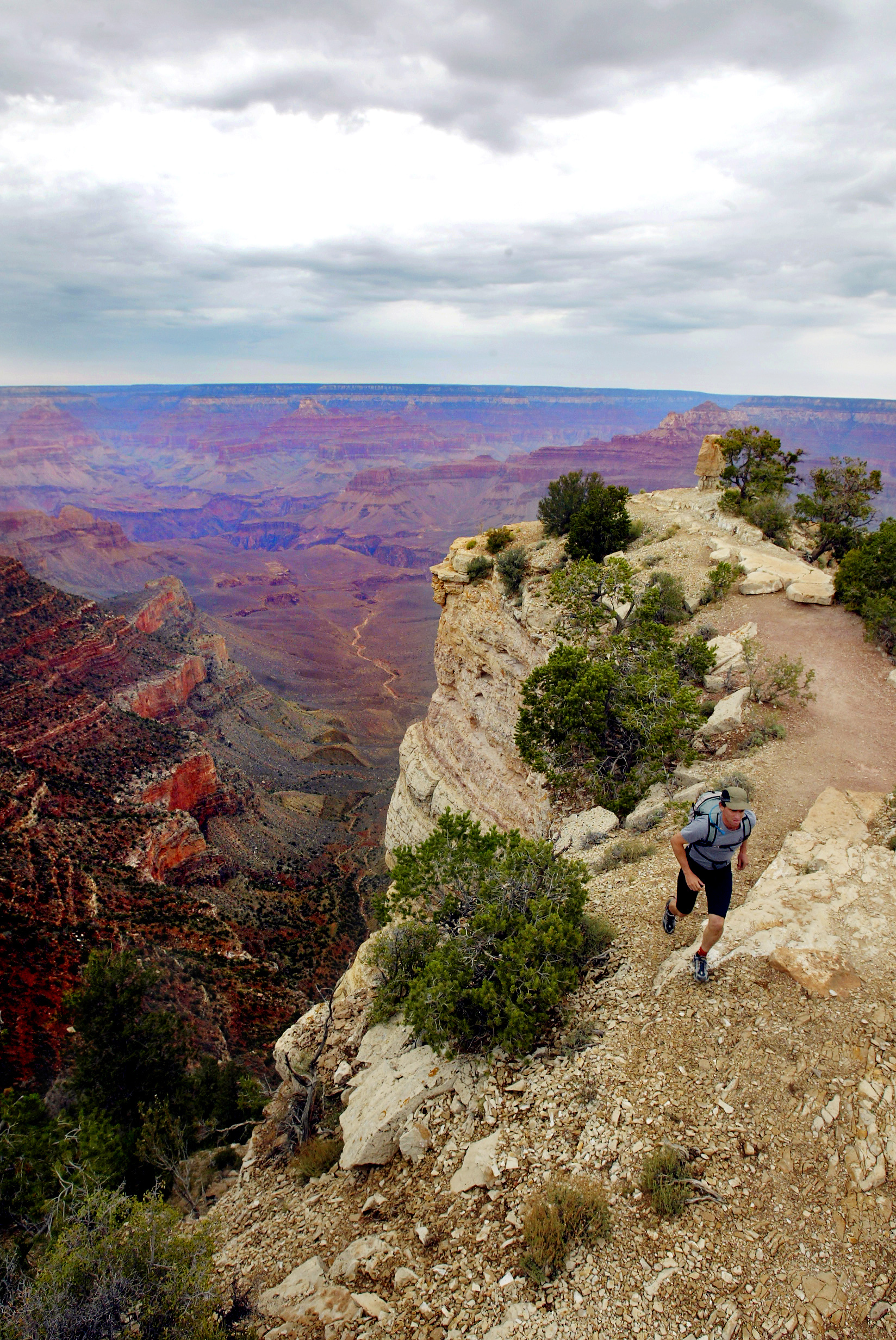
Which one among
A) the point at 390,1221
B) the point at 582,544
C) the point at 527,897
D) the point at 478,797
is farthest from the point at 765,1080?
the point at 582,544

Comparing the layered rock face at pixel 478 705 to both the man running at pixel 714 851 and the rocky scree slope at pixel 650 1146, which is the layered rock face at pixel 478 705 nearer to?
the rocky scree slope at pixel 650 1146

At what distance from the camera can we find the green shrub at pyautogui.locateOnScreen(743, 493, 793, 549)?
20047 millimetres

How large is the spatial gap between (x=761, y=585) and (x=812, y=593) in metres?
1.17

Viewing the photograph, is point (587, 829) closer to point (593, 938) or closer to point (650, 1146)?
point (593, 938)

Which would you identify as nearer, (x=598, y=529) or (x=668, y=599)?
(x=668, y=599)

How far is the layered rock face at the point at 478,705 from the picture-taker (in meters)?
18.7

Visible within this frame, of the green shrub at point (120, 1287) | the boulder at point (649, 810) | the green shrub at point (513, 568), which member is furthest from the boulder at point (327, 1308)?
the green shrub at point (513, 568)

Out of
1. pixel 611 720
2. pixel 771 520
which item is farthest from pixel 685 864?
pixel 771 520

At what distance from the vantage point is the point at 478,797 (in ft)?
66.7

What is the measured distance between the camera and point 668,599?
16.0 metres

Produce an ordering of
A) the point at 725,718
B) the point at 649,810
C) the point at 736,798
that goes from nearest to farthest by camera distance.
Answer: the point at 736,798 < the point at 649,810 < the point at 725,718

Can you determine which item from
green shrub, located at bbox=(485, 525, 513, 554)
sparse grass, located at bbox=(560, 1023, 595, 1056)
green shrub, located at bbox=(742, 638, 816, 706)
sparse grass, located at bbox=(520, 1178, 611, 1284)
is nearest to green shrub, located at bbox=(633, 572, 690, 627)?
green shrub, located at bbox=(742, 638, 816, 706)

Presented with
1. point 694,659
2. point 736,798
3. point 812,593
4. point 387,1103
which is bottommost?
point 387,1103

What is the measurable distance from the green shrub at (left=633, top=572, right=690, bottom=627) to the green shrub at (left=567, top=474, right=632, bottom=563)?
9.20 feet
